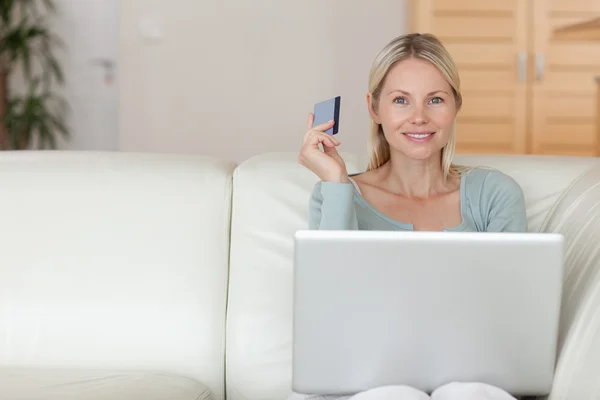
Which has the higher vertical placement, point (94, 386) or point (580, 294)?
point (580, 294)

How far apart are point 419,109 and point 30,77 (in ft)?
12.8

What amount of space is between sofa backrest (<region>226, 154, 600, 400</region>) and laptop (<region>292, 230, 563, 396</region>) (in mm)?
538

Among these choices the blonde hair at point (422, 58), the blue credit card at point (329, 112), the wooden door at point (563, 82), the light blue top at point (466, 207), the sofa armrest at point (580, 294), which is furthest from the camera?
the wooden door at point (563, 82)

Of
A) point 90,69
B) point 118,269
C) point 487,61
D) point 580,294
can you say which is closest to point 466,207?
point 580,294

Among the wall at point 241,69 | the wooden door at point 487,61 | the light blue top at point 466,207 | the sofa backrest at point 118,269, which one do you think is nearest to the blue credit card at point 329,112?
the light blue top at point 466,207

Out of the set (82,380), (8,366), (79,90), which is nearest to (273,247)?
(82,380)

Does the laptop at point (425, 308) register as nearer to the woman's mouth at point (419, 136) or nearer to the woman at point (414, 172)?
the woman at point (414, 172)

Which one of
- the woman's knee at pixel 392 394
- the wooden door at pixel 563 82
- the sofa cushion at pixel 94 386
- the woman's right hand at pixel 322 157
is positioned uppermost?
the wooden door at pixel 563 82

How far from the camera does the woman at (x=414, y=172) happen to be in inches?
69.2

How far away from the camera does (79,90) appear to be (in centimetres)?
530

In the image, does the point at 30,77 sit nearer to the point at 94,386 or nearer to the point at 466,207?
the point at 94,386

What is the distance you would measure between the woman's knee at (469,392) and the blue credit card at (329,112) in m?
0.59

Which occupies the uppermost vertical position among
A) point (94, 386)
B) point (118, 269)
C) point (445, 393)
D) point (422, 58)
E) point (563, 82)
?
point (563, 82)

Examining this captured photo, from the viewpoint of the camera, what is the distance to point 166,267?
191cm
